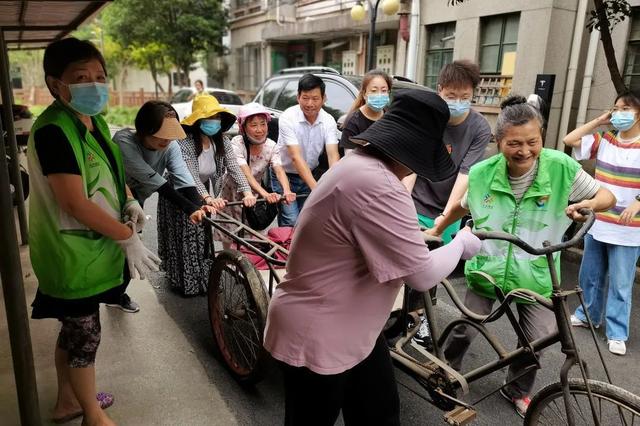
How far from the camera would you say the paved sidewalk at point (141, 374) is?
2619 mm

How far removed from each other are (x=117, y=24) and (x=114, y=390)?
839 inches

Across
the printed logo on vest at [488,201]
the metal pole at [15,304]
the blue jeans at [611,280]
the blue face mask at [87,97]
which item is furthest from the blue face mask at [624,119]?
the metal pole at [15,304]

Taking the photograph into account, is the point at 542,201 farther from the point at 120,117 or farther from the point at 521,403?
the point at 120,117

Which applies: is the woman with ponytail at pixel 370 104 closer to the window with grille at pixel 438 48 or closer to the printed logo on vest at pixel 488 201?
the printed logo on vest at pixel 488 201

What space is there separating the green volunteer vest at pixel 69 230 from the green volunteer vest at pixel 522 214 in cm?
182

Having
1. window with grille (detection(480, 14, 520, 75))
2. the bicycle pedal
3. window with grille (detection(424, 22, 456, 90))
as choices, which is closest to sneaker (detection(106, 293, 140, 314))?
the bicycle pedal

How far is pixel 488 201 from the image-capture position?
247 cm

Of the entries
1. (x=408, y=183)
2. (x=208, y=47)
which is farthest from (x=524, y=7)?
(x=208, y=47)

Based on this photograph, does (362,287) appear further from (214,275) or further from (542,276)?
(214,275)

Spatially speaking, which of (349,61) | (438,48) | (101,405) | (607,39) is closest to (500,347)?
(101,405)

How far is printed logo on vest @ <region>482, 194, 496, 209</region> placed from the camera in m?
2.46

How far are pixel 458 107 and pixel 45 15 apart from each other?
9.77 ft

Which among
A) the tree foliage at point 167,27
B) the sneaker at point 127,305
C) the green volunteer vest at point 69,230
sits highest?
the tree foliage at point 167,27

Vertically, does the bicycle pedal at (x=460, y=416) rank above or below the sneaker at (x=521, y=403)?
above
